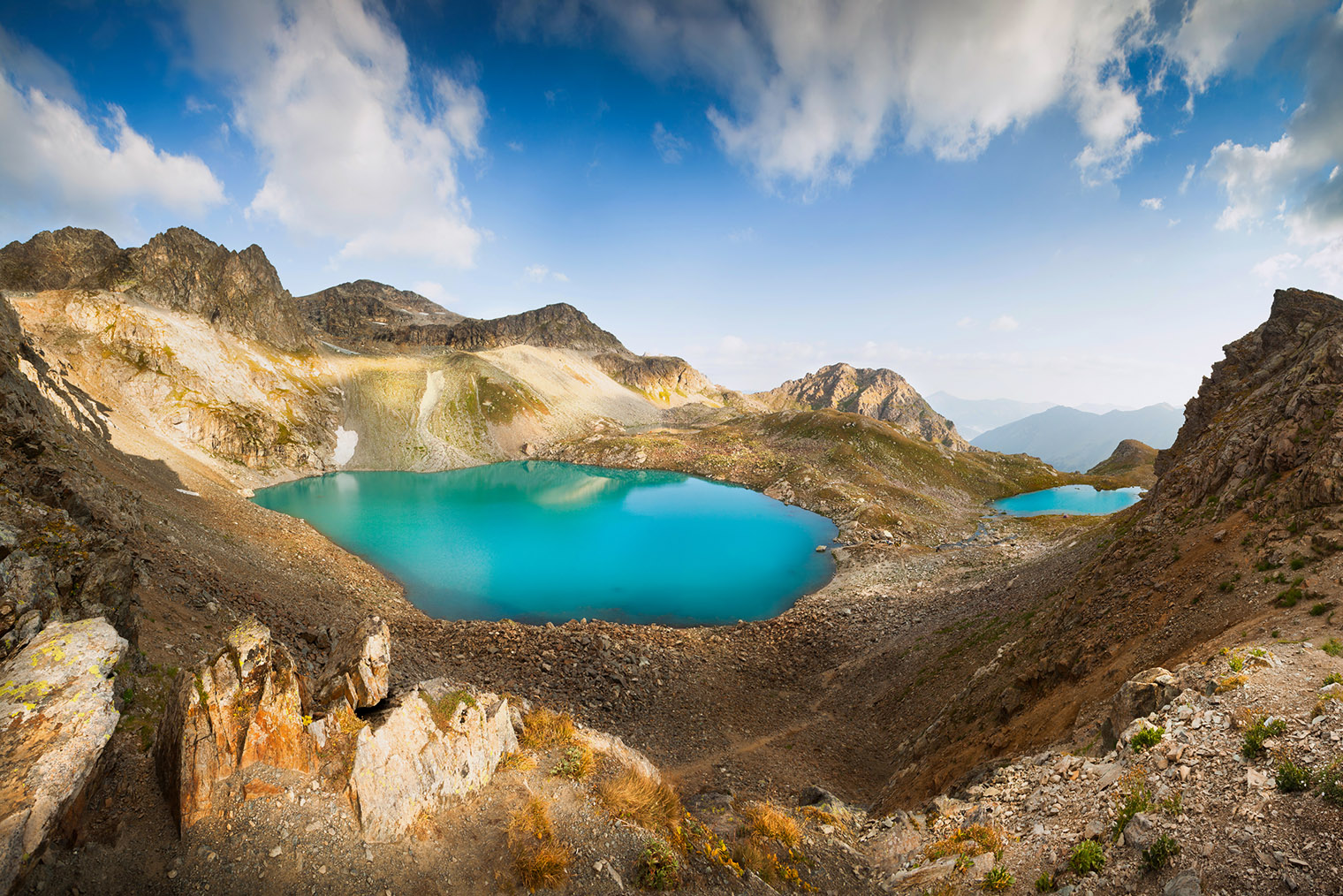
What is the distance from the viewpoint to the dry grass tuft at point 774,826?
32.8ft

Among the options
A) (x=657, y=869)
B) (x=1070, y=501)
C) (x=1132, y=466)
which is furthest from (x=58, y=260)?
(x=1132, y=466)

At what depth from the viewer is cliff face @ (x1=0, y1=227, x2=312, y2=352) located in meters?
72.4

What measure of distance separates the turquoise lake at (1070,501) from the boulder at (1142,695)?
210ft

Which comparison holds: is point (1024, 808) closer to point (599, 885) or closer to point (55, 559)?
point (599, 885)

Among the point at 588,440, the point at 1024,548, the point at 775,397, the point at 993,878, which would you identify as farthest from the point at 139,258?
the point at 775,397

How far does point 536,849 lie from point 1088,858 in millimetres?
8563

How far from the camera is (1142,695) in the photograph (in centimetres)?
878

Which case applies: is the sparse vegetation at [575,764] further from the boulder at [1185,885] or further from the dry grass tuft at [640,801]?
the boulder at [1185,885]

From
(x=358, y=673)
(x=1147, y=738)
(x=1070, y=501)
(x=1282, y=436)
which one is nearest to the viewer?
(x=1147, y=738)

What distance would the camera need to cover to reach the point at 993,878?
763 cm

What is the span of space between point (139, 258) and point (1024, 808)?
118039 millimetres

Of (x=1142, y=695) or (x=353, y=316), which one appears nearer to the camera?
(x=1142, y=695)

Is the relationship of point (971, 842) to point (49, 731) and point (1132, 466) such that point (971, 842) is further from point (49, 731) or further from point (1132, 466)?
point (1132, 466)

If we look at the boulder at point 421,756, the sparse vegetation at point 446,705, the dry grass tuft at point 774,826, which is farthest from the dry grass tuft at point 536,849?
the dry grass tuft at point 774,826
